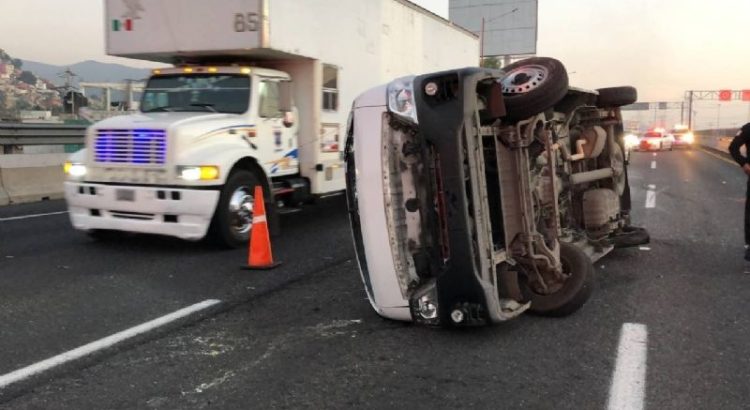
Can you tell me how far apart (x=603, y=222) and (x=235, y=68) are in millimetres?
4929

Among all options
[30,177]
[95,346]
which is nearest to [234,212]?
[95,346]

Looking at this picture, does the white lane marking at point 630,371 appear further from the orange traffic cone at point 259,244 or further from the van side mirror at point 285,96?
the van side mirror at point 285,96

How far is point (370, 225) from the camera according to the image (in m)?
4.43

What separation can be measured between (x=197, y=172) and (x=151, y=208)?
66cm

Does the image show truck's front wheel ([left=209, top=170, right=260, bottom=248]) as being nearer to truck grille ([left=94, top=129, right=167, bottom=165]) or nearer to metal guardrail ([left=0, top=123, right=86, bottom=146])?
truck grille ([left=94, top=129, right=167, bottom=165])

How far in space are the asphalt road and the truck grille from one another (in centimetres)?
109

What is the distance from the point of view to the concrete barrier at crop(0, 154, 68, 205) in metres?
12.2

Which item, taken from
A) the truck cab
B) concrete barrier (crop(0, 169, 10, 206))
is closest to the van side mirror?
the truck cab

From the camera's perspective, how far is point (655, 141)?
126 ft

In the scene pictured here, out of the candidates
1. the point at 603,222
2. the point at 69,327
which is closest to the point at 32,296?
the point at 69,327

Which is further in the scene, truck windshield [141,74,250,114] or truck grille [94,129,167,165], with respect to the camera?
truck windshield [141,74,250,114]

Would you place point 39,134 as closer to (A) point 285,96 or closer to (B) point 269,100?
(A) point 285,96

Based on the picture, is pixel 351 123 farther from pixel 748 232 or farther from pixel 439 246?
pixel 748 232

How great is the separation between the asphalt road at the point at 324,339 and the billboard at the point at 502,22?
47.0 meters
